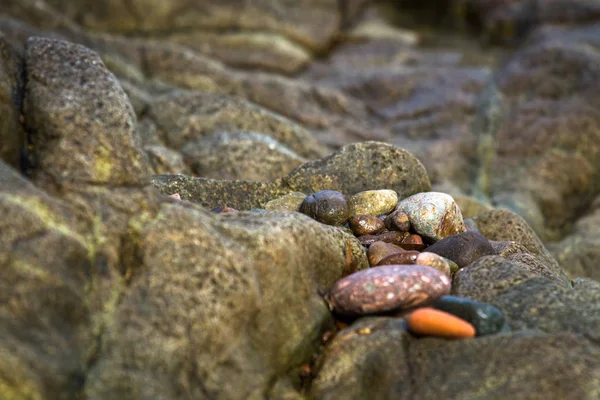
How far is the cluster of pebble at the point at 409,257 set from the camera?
12.3 feet

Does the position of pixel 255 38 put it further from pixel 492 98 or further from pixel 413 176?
pixel 413 176

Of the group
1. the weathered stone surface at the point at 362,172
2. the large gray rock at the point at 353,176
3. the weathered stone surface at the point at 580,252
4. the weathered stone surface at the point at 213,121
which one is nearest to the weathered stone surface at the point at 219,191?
the large gray rock at the point at 353,176

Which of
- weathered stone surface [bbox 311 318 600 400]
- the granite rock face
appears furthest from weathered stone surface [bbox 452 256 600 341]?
weathered stone surface [bbox 311 318 600 400]

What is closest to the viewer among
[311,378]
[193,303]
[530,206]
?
[193,303]

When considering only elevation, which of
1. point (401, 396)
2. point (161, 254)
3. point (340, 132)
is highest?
point (161, 254)

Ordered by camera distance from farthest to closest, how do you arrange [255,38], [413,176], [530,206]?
[255,38]
[530,206]
[413,176]

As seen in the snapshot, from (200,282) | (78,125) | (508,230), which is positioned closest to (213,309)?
(200,282)

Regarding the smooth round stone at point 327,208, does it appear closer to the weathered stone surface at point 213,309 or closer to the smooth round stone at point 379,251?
the smooth round stone at point 379,251

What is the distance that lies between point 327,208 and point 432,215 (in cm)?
85

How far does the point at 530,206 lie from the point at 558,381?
706 centimetres

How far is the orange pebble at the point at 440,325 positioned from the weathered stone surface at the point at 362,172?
2.52 m

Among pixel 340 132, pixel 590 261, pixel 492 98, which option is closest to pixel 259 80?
pixel 340 132

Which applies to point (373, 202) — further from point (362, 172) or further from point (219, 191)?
point (219, 191)

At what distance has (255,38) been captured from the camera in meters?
14.3
